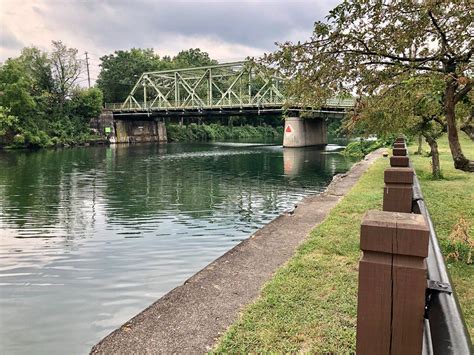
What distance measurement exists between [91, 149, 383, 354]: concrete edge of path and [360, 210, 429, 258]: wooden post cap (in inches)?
111

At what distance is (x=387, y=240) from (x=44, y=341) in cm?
538

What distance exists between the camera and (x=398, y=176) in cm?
Answer: 441

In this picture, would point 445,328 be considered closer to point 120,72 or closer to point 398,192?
point 398,192

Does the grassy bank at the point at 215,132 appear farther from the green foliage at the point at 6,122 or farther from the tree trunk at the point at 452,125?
the tree trunk at the point at 452,125

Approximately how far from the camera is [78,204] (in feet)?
51.1

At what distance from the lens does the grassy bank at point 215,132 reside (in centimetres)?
7888

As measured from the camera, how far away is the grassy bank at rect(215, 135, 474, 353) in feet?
12.8

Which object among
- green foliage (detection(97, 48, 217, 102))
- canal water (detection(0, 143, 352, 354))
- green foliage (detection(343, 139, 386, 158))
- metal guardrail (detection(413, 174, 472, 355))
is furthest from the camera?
green foliage (detection(97, 48, 217, 102))

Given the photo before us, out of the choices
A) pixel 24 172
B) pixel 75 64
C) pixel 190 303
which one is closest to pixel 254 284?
pixel 190 303

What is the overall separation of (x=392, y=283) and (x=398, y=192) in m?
2.89

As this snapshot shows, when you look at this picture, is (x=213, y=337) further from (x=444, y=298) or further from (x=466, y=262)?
(x=466, y=262)

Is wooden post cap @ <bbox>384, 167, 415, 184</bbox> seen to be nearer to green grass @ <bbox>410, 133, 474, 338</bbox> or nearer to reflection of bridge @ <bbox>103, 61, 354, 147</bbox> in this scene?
green grass @ <bbox>410, 133, 474, 338</bbox>

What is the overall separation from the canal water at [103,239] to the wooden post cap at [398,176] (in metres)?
4.13

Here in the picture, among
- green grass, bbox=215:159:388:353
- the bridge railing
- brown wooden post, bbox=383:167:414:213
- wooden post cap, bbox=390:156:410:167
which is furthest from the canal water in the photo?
the bridge railing
